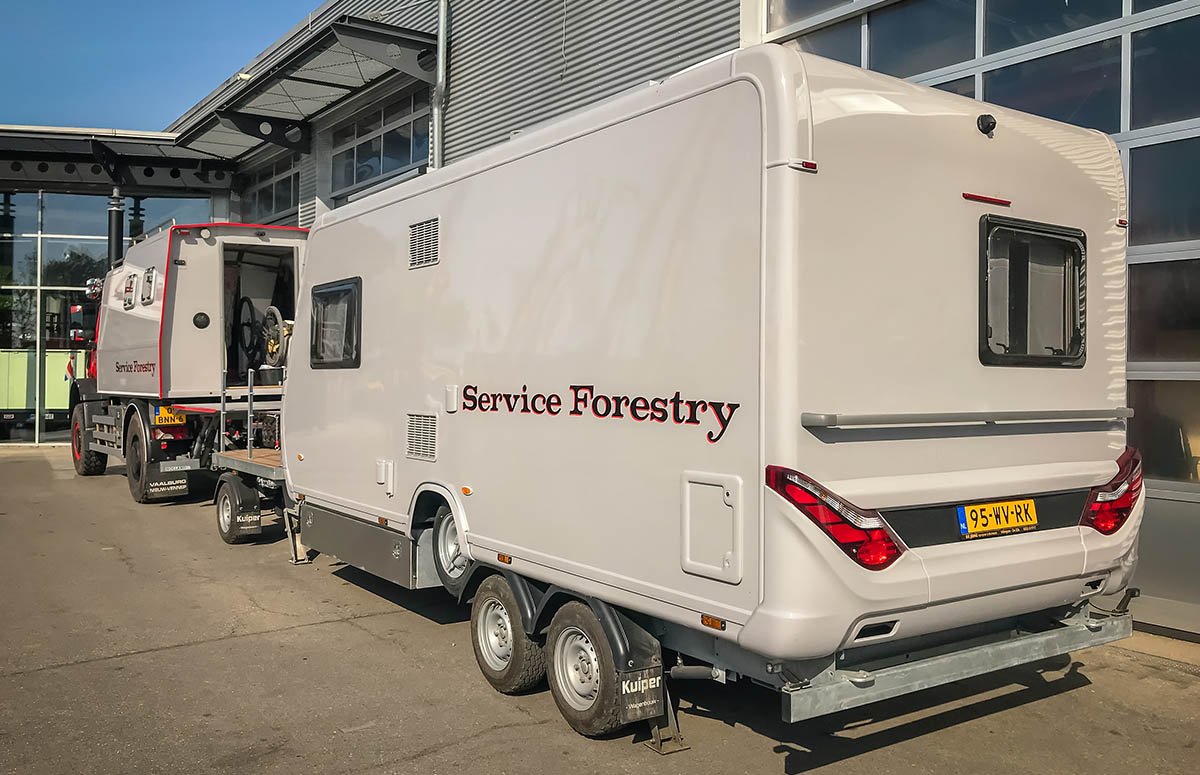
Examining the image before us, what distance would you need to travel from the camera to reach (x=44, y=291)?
2316 cm

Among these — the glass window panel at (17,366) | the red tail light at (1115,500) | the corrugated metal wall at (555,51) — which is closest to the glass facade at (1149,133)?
the red tail light at (1115,500)

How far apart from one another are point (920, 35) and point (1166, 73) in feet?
7.81

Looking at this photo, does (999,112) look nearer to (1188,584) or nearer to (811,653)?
(811,653)

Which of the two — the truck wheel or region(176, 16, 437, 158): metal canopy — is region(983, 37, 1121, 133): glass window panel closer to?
the truck wheel

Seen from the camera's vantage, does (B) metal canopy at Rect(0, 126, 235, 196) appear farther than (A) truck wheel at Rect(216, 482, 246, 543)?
Yes

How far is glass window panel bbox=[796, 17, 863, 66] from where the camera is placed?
953cm

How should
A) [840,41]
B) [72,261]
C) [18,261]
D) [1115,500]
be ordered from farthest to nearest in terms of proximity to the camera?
[72,261] → [18,261] → [840,41] → [1115,500]

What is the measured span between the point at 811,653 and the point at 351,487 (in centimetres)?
416

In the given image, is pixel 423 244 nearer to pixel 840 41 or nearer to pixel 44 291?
pixel 840 41

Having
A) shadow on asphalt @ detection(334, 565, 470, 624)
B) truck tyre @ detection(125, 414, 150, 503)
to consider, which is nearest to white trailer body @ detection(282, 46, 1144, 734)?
shadow on asphalt @ detection(334, 565, 470, 624)

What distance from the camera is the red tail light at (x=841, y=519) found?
12.2 ft

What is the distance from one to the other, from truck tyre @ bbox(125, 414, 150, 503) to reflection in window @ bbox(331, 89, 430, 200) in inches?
241

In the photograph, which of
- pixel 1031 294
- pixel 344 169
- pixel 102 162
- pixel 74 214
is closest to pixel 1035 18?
pixel 1031 294

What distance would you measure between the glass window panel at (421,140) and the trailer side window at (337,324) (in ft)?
29.8
